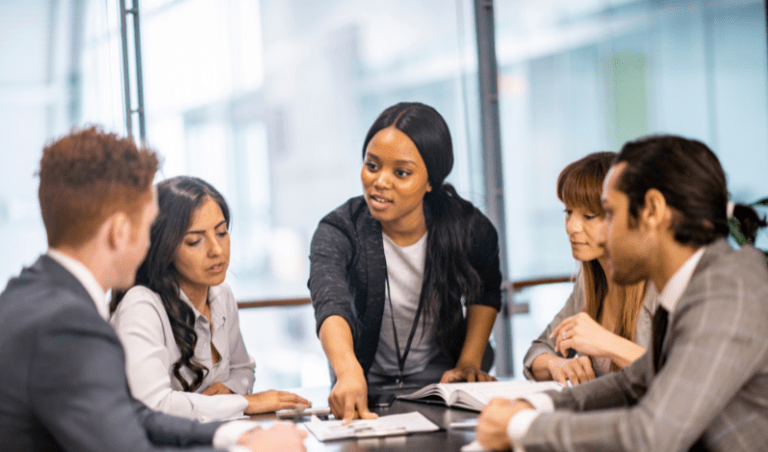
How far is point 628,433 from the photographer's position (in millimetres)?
1050

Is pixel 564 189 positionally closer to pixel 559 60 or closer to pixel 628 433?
pixel 628 433

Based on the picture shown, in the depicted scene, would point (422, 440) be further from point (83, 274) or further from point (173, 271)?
point (173, 271)

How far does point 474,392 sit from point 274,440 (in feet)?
2.02

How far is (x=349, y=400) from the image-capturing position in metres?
1.61

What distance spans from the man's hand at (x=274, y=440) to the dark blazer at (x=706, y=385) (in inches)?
16.6

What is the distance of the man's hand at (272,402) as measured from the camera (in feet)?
5.81

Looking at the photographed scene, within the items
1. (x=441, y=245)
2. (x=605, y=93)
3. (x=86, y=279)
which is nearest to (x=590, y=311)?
(x=441, y=245)

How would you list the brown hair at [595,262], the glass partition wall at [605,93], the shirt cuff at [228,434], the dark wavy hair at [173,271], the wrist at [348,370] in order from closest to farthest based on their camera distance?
the shirt cuff at [228,434], the wrist at [348,370], the dark wavy hair at [173,271], the brown hair at [595,262], the glass partition wall at [605,93]

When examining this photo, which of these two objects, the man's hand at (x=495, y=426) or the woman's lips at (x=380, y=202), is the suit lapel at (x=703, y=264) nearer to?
the man's hand at (x=495, y=426)

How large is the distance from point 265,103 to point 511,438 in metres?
3.20

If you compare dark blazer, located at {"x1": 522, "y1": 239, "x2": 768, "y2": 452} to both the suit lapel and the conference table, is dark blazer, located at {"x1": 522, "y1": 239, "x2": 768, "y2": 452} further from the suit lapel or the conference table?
the conference table

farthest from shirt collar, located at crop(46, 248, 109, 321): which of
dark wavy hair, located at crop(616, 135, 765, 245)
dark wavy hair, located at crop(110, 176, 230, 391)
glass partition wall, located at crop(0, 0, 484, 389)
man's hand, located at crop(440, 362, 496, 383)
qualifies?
glass partition wall, located at crop(0, 0, 484, 389)

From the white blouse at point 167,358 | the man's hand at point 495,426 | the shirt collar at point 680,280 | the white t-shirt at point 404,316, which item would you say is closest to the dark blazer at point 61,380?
the white blouse at point 167,358

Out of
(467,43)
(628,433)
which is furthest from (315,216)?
(628,433)
